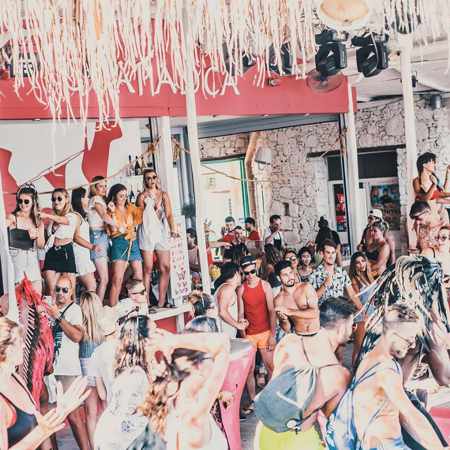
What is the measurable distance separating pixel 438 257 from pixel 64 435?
3137mm

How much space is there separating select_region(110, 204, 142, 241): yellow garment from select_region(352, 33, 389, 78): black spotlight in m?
2.34

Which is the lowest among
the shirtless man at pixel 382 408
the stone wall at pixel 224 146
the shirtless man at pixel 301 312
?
the shirtless man at pixel 382 408

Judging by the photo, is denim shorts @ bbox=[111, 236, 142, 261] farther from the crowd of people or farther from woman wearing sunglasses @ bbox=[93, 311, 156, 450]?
woman wearing sunglasses @ bbox=[93, 311, 156, 450]

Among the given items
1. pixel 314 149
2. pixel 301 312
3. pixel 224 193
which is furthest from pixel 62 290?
pixel 224 193

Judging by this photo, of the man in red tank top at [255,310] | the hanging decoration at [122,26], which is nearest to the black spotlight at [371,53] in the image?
the man in red tank top at [255,310]

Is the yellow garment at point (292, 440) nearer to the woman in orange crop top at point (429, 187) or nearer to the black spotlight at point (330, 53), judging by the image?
the woman in orange crop top at point (429, 187)

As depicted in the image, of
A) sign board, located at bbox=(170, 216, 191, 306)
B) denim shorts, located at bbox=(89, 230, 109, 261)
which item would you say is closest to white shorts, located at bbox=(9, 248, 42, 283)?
denim shorts, located at bbox=(89, 230, 109, 261)

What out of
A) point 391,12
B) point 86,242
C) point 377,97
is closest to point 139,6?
point 391,12

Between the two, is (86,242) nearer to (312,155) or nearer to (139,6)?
(139,6)

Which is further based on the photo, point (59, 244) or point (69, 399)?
point (59, 244)

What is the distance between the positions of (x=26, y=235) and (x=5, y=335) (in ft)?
8.66

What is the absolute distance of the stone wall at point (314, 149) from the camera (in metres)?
11.8

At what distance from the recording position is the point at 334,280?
6.75 m

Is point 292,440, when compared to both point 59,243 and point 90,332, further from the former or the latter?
point 59,243
